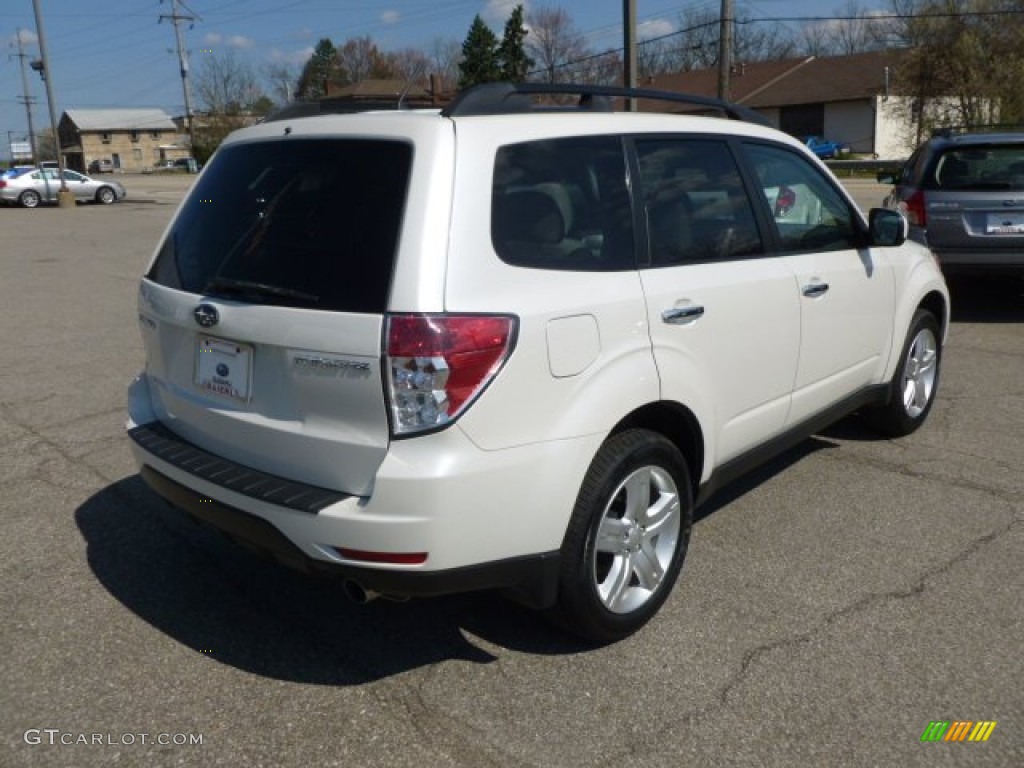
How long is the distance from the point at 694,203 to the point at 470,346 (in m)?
1.41

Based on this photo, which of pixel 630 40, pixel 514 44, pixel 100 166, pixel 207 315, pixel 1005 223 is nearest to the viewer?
pixel 207 315

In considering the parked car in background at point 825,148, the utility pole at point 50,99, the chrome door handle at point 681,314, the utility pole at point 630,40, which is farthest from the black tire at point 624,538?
the parked car in background at point 825,148

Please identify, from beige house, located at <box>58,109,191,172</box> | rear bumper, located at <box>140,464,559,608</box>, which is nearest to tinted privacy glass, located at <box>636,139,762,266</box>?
rear bumper, located at <box>140,464,559,608</box>

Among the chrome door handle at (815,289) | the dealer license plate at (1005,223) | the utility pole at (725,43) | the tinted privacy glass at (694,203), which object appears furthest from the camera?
the utility pole at (725,43)

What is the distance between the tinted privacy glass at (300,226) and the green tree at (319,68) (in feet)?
301

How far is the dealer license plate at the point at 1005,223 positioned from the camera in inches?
316

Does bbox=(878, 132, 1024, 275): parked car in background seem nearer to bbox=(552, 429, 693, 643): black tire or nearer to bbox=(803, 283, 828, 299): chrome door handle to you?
bbox=(803, 283, 828, 299): chrome door handle

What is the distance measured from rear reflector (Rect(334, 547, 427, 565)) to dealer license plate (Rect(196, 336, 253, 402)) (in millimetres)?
675

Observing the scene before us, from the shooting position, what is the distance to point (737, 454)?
3807mm

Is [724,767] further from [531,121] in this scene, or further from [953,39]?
[953,39]

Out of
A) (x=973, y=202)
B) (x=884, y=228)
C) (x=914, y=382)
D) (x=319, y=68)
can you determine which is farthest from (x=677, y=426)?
(x=319, y=68)

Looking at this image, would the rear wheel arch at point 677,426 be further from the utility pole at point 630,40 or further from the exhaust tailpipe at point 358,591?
the utility pole at point 630,40

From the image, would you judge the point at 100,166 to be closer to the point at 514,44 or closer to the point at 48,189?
the point at 514,44

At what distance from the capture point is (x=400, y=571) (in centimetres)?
265
